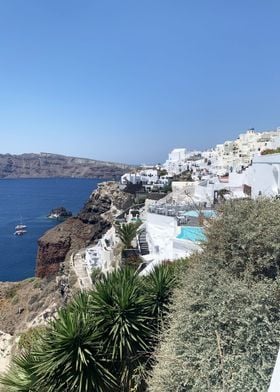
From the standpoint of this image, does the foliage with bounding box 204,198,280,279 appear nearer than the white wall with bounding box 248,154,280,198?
Yes

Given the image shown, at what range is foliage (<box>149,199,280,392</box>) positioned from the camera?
5543 millimetres

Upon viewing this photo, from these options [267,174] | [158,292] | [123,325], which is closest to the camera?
[123,325]

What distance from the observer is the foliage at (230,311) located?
18.2 feet

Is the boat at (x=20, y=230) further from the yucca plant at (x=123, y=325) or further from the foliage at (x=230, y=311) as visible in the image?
the foliage at (x=230, y=311)

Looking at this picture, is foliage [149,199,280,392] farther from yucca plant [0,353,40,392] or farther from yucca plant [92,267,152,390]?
yucca plant [0,353,40,392]

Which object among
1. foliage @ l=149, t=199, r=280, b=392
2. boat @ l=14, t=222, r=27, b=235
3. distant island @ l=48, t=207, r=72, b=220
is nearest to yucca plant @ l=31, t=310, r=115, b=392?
foliage @ l=149, t=199, r=280, b=392

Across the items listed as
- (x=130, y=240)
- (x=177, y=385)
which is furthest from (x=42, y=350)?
(x=130, y=240)

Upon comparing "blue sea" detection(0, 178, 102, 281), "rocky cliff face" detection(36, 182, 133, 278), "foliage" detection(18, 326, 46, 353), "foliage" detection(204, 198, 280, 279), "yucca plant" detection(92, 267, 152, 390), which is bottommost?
"blue sea" detection(0, 178, 102, 281)

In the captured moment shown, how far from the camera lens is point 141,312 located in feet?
28.9

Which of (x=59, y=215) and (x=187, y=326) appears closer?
(x=187, y=326)

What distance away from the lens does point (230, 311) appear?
586cm

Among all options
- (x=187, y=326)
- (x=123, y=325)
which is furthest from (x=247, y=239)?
(x=123, y=325)

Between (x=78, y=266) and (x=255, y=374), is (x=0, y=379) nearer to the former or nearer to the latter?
(x=255, y=374)

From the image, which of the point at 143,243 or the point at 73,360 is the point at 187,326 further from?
the point at 143,243
